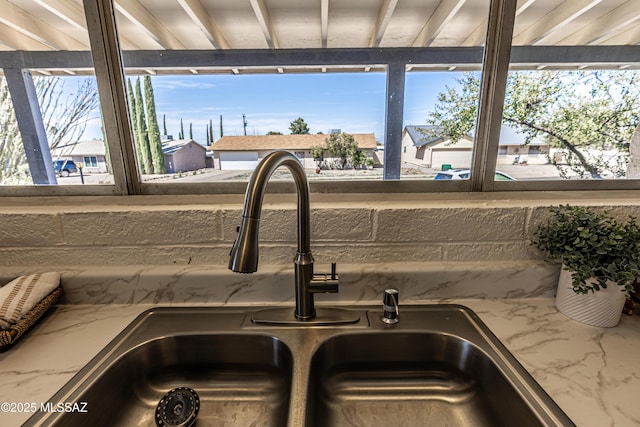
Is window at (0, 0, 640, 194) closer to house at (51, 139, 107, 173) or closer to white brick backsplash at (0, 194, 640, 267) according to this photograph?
house at (51, 139, 107, 173)

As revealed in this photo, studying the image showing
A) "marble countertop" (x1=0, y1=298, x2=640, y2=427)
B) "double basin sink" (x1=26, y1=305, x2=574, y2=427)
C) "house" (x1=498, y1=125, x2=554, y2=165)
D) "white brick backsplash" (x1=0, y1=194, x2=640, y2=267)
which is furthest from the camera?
"house" (x1=498, y1=125, x2=554, y2=165)

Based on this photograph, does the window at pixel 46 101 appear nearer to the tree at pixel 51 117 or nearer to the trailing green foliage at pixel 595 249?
the tree at pixel 51 117

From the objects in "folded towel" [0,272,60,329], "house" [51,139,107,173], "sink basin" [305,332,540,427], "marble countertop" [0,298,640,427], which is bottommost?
"sink basin" [305,332,540,427]

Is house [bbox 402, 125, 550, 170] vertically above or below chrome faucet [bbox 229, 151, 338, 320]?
above

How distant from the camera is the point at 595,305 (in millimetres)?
713

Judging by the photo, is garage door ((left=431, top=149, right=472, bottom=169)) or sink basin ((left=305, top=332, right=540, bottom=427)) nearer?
sink basin ((left=305, top=332, right=540, bottom=427))

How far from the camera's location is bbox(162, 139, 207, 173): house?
0.97 meters

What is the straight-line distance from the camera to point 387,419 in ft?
2.15

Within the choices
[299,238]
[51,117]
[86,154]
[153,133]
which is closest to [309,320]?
[299,238]

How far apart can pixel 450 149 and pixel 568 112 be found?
0.38 m

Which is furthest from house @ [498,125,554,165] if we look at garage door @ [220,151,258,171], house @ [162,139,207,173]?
house @ [162,139,207,173]

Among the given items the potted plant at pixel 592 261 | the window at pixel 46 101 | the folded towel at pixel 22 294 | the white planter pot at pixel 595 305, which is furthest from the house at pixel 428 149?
the folded towel at pixel 22 294

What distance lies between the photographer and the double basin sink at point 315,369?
644mm

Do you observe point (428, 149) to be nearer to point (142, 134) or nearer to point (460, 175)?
point (460, 175)
